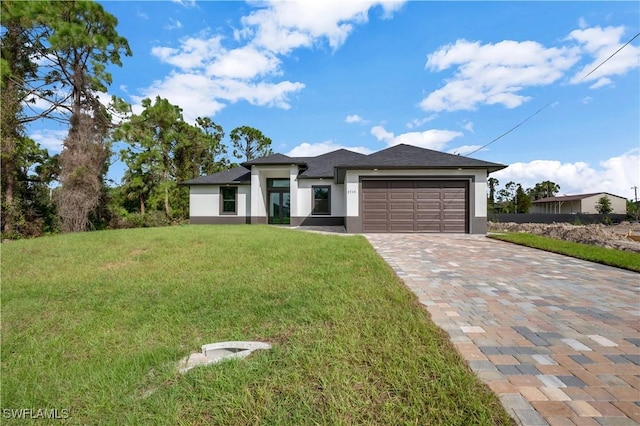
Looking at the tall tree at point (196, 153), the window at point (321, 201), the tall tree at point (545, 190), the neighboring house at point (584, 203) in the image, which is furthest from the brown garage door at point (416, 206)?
the tall tree at point (545, 190)

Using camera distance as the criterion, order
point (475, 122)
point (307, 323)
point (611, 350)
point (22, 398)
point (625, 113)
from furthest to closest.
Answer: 1. point (475, 122)
2. point (625, 113)
3. point (307, 323)
4. point (611, 350)
5. point (22, 398)

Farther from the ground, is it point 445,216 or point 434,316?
point 445,216

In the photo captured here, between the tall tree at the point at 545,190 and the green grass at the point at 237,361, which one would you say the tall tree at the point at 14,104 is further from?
the tall tree at the point at 545,190

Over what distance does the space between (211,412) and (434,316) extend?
2.42 meters

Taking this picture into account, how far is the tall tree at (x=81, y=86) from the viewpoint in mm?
14070

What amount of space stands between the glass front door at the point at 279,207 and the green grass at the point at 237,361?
1282 centimetres

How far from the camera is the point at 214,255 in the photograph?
21.9 ft

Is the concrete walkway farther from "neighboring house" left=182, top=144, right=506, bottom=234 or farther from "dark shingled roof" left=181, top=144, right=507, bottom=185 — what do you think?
"dark shingled roof" left=181, top=144, right=507, bottom=185

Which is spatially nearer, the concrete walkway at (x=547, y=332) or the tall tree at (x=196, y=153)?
the concrete walkway at (x=547, y=332)

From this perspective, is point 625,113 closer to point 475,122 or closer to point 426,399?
point 475,122

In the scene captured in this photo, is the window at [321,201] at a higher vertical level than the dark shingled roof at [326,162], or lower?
lower

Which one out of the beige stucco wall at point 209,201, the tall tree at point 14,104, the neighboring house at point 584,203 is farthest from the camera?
the neighboring house at point 584,203

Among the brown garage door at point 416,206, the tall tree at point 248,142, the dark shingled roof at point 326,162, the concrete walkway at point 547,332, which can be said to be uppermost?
the tall tree at point 248,142

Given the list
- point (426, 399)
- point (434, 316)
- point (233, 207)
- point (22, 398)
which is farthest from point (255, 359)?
point (233, 207)
